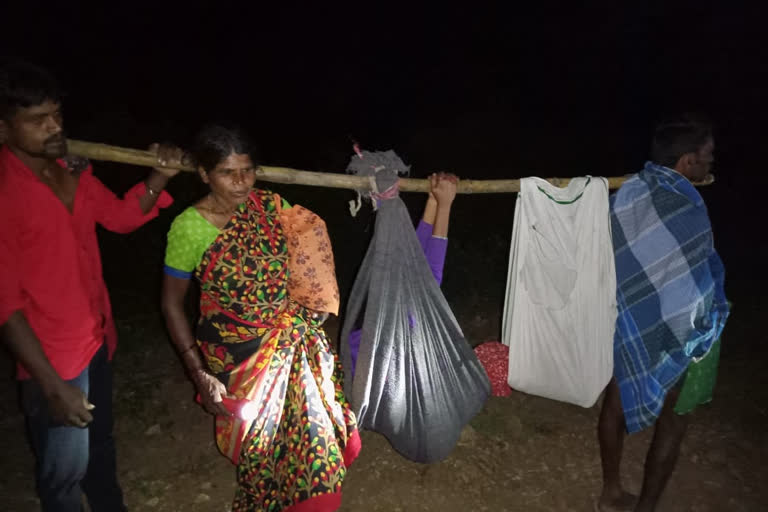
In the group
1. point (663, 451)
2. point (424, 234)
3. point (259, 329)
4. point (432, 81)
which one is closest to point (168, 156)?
point (259, 329)

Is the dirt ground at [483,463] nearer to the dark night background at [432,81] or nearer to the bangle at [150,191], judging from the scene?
the bangle at [150,191]

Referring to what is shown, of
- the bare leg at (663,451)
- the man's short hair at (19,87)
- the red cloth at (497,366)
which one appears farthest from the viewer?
the red cloth at (497,366)

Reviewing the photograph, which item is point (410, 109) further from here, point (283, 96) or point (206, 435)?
point (206, 435)

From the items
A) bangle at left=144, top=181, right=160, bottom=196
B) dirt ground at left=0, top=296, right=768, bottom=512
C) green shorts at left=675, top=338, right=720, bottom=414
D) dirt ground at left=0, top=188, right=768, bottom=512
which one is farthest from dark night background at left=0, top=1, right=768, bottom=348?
bangle at left=144, top=181, right=160, bottom=196

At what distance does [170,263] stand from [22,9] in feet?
32.9

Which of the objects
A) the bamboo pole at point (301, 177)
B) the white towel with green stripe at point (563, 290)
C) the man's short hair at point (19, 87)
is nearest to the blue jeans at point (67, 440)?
the bamboo pole at point (301, 177)

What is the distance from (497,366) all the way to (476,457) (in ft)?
1.89

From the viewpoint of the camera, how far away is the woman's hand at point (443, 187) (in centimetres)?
218

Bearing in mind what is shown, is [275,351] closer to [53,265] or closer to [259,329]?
[259,329]

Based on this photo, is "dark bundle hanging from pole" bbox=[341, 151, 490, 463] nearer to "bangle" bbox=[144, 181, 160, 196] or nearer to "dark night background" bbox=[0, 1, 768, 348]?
"bangle" bbox=[144, 181, 160, 196]

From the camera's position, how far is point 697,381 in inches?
82.6

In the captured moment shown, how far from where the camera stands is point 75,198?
5.47 feet

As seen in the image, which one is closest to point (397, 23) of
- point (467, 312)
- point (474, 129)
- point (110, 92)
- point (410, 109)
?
point (410, 109)

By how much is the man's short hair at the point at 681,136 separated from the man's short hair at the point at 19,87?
2.28 meters
